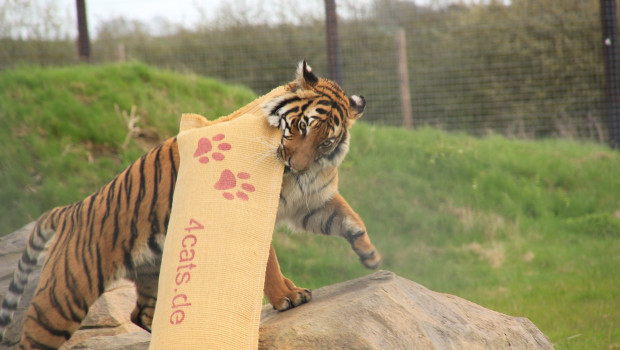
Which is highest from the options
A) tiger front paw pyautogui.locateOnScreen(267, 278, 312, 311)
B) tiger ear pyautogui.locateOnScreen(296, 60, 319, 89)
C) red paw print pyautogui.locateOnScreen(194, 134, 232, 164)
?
tiger ear pyautogui.locateOnScreen(296, 60, 319, 89)

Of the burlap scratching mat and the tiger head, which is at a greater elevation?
the tiger head

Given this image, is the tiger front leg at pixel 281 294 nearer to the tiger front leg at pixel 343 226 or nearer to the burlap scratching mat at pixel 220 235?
the tiger front leg at pixel 343 226

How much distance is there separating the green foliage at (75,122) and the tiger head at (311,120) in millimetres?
3717

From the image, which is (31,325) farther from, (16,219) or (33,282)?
(16,219)

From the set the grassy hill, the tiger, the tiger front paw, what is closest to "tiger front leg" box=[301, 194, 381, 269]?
the tiger

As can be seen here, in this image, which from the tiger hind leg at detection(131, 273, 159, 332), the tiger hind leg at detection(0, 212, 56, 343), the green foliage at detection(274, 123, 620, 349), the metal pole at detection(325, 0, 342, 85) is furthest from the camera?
the metal pole at detection(325, 0, 342, 85)

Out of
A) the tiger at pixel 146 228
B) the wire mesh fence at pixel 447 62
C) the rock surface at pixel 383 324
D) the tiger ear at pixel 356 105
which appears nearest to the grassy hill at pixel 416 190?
the wire mesh fence at pixel 447 62

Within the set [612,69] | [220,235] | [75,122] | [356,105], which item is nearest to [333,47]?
[75,122]

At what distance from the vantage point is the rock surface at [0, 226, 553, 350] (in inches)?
86.3

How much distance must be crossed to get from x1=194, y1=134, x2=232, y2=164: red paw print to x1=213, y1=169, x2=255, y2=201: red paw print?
0.08m

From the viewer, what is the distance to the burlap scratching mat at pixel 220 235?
2.03 metres

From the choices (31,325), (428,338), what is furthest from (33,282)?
(428,338)

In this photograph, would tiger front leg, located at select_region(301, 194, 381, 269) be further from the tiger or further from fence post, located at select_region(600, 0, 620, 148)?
fence post, located at select_region(600, 0, 620, 148)

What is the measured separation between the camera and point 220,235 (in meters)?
2.18
